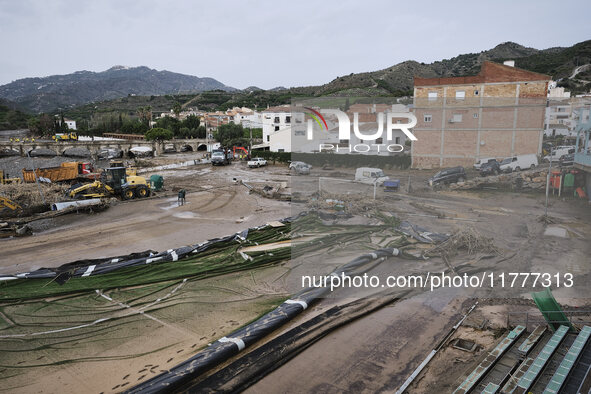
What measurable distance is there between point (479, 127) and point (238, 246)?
8.59 m

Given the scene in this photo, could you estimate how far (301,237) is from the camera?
495 inches

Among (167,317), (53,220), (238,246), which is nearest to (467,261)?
(238,246)

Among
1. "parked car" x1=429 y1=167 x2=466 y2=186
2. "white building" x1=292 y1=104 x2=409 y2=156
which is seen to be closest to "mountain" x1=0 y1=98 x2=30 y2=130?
"white building" x1=292 y1=104 x2=409 y2=156

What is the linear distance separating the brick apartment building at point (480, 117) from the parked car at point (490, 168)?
259mm

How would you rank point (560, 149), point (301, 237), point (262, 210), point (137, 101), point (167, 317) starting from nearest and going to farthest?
point (167, 317), point (301, 237), point (560, 149), point (262, 210), point (137, 101)

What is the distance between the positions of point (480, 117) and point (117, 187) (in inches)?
704

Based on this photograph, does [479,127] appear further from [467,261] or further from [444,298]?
[444,298]

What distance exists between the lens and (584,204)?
1183cm

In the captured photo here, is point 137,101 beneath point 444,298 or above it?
above

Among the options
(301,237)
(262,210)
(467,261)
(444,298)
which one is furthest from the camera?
(262,210)

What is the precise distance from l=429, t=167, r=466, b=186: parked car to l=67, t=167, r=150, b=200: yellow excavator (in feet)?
51.0

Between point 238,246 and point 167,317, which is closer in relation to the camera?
point 167,317

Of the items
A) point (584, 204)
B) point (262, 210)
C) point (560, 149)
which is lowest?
point (262, 210)

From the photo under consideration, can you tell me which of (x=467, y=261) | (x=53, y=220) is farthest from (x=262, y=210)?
(x=467, y=261)
